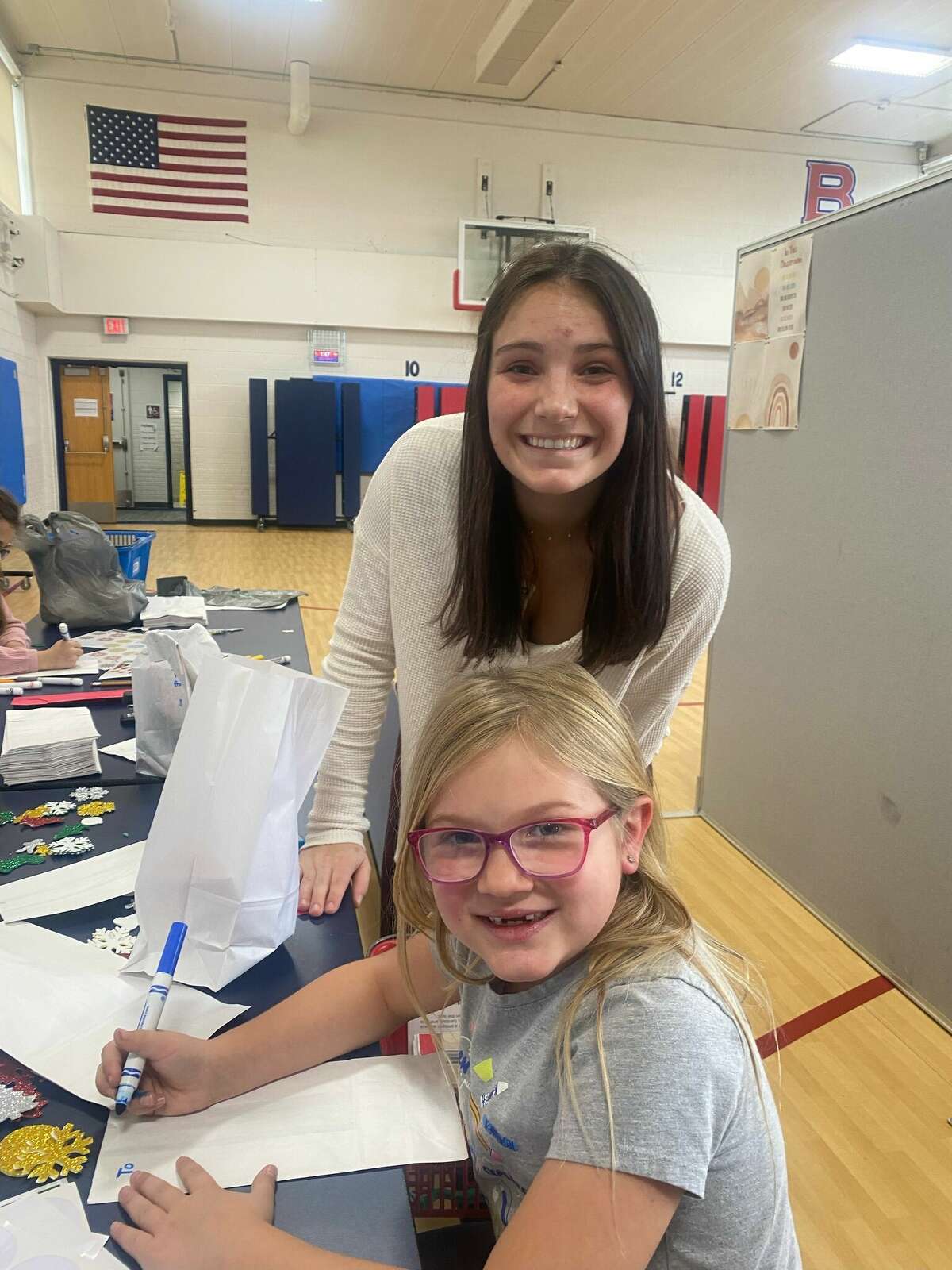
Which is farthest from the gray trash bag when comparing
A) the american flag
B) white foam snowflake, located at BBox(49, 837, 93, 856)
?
the american flag

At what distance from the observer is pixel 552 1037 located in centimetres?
78

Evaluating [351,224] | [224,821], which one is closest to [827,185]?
[351,224]

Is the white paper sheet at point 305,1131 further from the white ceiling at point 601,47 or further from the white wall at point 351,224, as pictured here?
the white wall at point 351,224

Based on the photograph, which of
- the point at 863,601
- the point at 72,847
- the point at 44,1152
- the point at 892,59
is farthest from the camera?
the point at 892,59

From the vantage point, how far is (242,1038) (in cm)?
86

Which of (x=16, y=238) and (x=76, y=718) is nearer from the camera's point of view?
(x=76, y=718)

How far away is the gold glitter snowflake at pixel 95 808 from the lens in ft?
4.59

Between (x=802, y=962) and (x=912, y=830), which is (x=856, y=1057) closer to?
(x=802, y=962)

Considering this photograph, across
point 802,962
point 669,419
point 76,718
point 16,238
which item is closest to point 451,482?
point 669,419

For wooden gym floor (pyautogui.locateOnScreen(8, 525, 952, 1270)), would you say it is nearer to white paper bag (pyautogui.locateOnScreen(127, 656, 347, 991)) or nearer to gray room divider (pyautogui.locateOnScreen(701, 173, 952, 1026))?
gray room divider (pyautogui.locateOnScreen(701, 173, 952, 1026))

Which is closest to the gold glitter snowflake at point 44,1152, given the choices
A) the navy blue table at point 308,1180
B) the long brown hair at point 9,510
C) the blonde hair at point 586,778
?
the navy blue table at point 308,1180

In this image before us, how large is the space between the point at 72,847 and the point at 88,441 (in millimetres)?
10021

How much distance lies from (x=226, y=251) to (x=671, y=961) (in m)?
10.1

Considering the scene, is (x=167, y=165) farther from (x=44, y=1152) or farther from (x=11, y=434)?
(x=44, y=1152)
